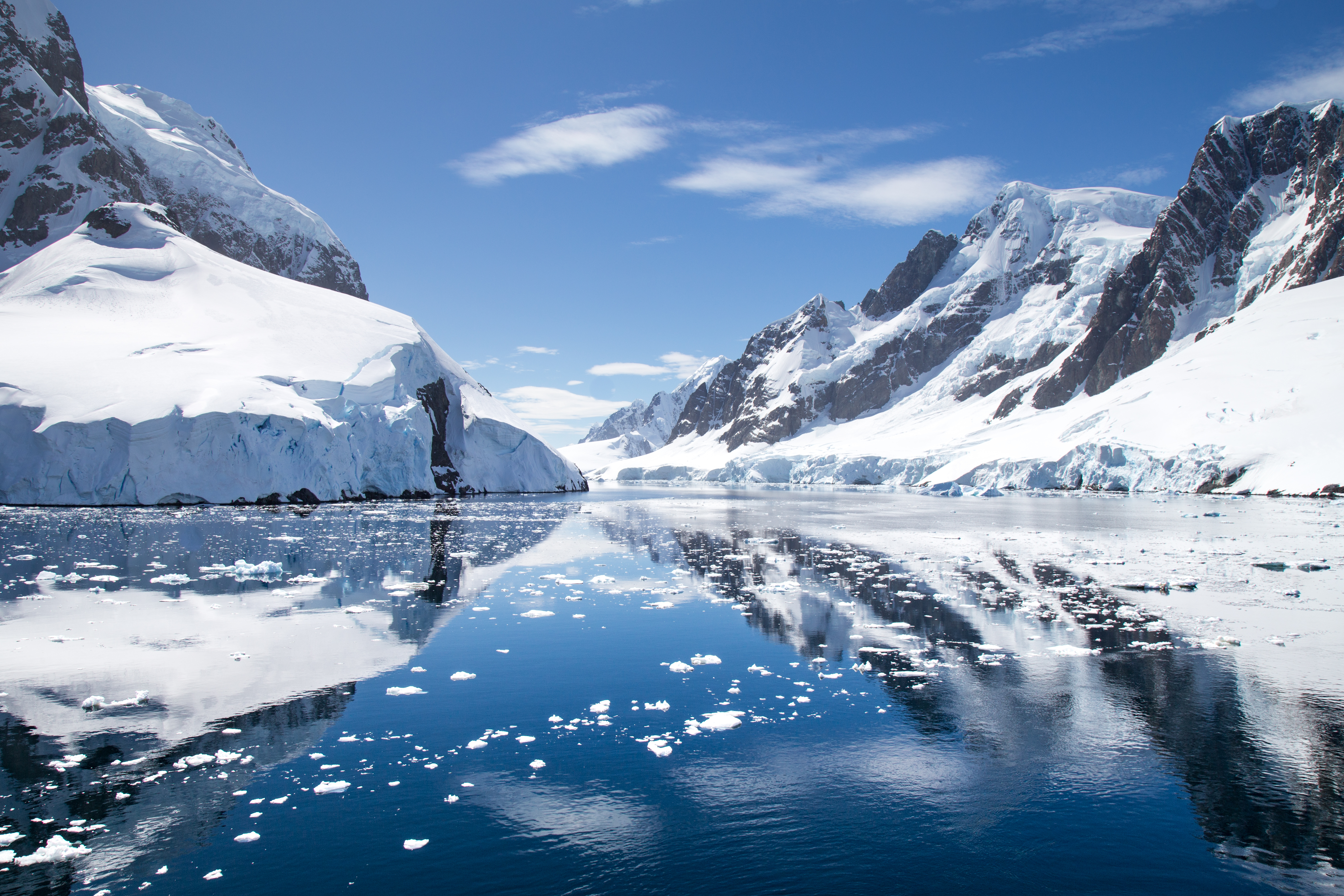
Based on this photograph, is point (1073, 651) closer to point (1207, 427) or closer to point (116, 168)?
point (1207, 427)

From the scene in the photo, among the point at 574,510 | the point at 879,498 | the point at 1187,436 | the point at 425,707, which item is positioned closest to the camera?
the point at 425,707

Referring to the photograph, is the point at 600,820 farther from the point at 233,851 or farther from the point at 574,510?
the point at 574,510

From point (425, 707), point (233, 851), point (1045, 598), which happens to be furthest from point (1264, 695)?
point (233, 851)

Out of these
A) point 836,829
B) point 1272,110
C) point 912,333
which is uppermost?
point 1272,110

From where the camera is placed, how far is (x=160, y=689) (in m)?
9.45

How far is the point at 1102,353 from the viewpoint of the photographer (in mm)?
119812

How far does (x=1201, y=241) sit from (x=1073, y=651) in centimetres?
13681

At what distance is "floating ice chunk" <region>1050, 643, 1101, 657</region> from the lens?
11641mm

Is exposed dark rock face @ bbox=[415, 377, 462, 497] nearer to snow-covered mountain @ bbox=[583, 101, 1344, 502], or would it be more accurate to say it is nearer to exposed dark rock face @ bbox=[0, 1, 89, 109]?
snow-covered mountain @ bbox=[583, 101, 1344, 502]

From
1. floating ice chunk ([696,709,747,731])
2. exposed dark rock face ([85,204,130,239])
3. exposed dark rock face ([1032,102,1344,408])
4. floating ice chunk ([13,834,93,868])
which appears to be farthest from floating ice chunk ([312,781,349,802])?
exposed dark rock face ([1032,102,1344,408])

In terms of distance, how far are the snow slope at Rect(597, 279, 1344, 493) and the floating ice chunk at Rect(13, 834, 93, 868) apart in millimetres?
64944

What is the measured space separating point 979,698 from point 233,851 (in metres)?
8.35

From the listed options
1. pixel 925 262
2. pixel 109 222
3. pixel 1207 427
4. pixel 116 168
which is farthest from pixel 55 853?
pixel 925 262

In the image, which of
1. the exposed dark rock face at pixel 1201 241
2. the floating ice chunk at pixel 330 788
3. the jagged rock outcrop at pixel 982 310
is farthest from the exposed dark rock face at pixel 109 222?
the jagged rock outcrop at pixel 982 310
